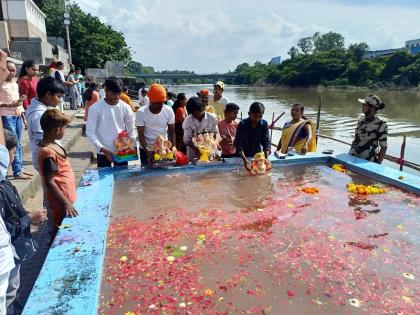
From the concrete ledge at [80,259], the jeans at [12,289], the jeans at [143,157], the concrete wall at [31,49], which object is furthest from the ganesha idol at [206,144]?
the concrete wall at [31,49]

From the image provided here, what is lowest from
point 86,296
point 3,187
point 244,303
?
point 244,303

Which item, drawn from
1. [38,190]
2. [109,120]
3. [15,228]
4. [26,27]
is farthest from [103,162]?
[26,27]

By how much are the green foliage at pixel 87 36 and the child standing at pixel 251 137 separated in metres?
35.2

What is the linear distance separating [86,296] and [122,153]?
2657 millimetres

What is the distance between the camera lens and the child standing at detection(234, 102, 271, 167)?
17.2ft

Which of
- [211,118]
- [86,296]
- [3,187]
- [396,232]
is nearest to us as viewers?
[3,187]

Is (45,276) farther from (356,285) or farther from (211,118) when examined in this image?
(211,118)

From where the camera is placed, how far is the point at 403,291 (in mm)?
2678

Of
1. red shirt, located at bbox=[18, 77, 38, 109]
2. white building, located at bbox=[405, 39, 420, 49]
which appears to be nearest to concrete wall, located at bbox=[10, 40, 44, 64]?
red shirt, located at bbox=[18, 77, 38, 109]

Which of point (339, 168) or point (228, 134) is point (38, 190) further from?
point (339, 168)

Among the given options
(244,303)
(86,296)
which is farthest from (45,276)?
(244,303)

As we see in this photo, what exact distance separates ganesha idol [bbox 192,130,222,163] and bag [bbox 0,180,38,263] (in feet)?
10.2

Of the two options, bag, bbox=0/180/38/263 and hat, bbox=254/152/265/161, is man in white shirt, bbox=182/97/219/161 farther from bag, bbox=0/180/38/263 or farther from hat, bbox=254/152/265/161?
bag, bbox=0/180/38/263

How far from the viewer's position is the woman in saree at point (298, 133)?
6.09 metres
